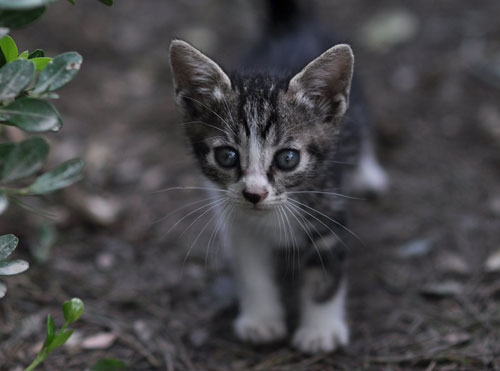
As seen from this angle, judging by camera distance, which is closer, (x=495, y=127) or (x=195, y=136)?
(x=195, y=136)

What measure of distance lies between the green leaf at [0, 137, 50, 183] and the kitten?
36.3 inches

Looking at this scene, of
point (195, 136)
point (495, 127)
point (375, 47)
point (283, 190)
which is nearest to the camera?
point (283, 190)

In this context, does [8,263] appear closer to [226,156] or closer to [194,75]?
[226,156]

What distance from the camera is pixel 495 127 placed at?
4.07 m

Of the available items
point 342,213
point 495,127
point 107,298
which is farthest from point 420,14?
point 107,298

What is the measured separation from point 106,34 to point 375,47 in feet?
9.01

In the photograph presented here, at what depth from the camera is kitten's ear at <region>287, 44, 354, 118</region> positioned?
2.32 meters

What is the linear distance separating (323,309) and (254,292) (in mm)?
367

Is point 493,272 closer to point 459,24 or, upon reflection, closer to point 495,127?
point 495,127

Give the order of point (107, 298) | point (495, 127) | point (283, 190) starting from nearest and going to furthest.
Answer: point (283, 190) < point (107, 298) < point (495, 127)

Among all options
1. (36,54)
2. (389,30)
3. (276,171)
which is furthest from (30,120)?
(389,30)

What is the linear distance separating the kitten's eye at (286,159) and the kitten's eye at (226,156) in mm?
182

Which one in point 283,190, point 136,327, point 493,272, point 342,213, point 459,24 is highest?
point 459,24

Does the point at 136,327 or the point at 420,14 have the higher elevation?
the point at 420,14
